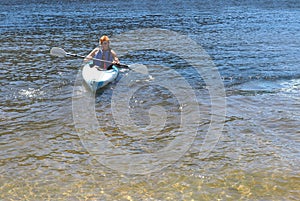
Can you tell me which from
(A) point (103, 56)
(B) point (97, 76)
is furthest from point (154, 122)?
(A) point (103, 56)

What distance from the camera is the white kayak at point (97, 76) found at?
554 inches

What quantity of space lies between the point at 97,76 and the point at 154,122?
13.8 feet

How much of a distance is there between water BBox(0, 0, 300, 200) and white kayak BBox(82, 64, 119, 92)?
34 centimetres

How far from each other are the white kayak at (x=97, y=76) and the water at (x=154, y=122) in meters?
0.34

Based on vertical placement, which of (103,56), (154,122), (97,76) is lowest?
(154,122)

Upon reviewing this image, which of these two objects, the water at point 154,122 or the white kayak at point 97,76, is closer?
the water at point 154,122

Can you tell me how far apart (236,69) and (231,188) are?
1047cm

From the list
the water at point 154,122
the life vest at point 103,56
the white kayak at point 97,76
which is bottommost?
the water at point 154,122

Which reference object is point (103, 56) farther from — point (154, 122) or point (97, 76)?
point (154, 122)

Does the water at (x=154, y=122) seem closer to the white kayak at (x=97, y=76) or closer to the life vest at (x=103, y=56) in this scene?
the white kayak at (x=97, y=76)

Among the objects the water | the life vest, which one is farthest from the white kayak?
the life vest

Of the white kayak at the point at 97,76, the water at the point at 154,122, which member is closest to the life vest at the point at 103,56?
the white kayak at the point at 97,76

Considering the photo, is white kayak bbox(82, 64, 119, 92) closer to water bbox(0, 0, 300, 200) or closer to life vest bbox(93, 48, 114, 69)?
water bbox(0, 0, 300, 200)

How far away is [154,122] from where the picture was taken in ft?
37.1
